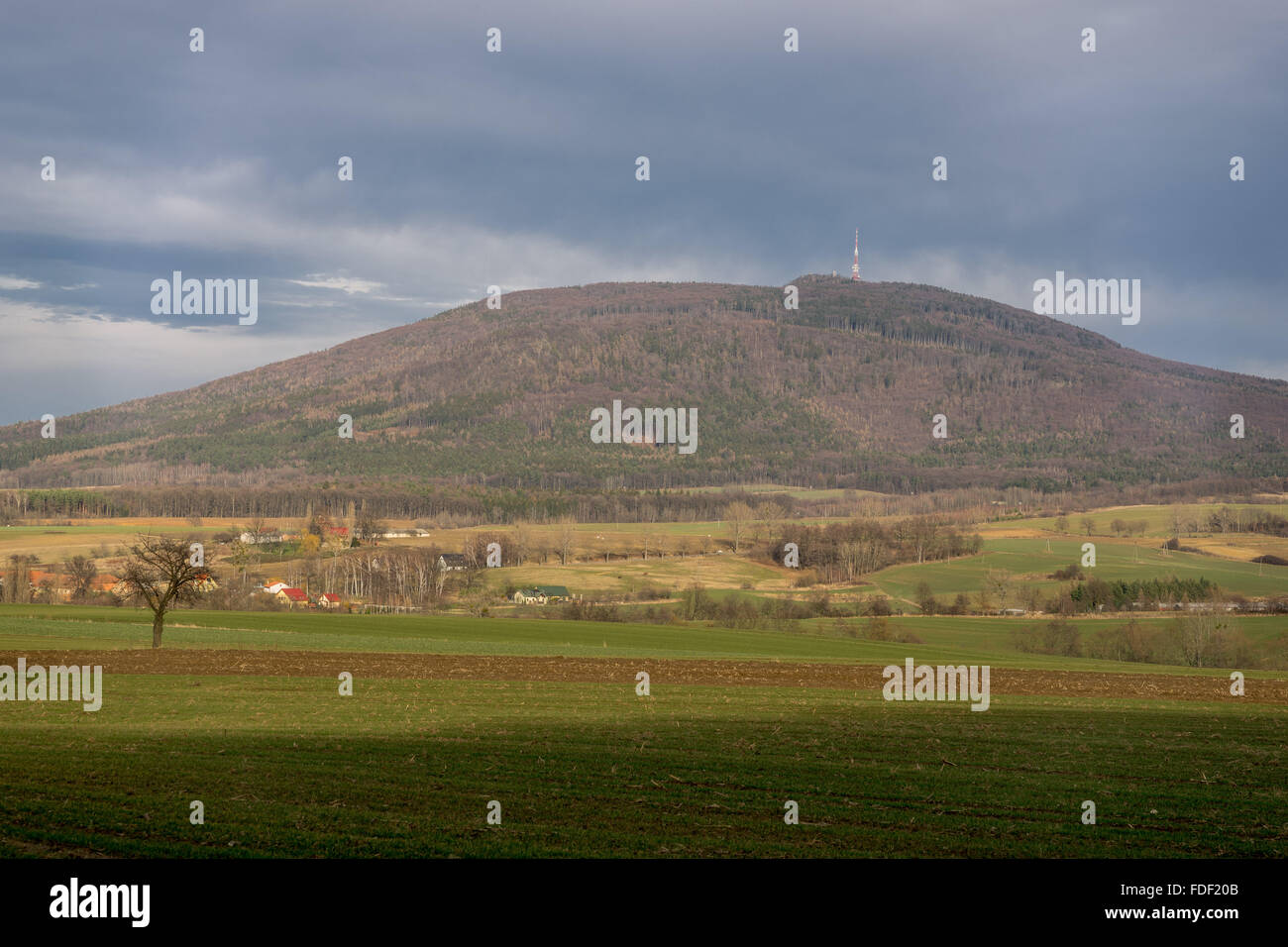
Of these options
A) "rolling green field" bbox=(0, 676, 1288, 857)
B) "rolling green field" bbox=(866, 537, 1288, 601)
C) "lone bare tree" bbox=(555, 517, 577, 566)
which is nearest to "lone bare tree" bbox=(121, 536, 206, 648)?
"rolling green field" bbox=(0, 676, 1288, 857)

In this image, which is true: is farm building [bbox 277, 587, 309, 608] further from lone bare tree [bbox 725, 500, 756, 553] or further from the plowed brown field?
lone bare tree [bbox 725, 500, 756, 553]

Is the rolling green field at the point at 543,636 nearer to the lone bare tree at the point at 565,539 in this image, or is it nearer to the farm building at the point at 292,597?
the farm building at the point at 292,597

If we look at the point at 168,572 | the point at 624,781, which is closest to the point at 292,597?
the point at 168,572

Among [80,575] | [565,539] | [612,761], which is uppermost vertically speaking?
[565,539]

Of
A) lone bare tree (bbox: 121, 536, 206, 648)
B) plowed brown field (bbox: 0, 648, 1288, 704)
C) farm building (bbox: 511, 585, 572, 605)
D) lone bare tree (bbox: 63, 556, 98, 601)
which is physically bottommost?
farm building (bbox: 511, 585, 572, 605)

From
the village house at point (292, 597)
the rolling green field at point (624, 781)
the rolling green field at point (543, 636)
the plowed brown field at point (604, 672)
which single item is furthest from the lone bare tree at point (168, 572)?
the village house at point (292, 597)

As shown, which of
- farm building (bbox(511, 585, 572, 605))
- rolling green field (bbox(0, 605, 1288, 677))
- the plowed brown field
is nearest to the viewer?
the plowed brown field

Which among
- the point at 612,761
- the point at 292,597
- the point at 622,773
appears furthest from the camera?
the point at 292,597

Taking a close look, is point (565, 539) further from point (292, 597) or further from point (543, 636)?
point (543, 636)

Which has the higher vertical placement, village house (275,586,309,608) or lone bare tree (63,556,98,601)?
lone bare tree (63,556,98,601)

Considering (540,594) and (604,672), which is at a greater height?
(604,672)

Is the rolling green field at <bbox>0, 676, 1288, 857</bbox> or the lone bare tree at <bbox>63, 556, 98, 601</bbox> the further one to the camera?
the lone bare tree at <bbox>63, 556, 98, 601</bbox>

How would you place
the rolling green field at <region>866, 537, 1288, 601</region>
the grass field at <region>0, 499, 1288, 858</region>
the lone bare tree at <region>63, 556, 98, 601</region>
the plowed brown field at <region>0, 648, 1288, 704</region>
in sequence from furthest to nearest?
the rolling green field at <region>866, 537, 1288, 601</region> → the lone bare tree at <region>63, 556, 98, 601</region> → the plowed brown field at <region>0, 648, 1288, 704</region> → the grass field at <region>0, 499, 1288, 858</region>

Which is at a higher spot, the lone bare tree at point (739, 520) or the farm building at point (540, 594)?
the lone bare tree at point (739, 520)
